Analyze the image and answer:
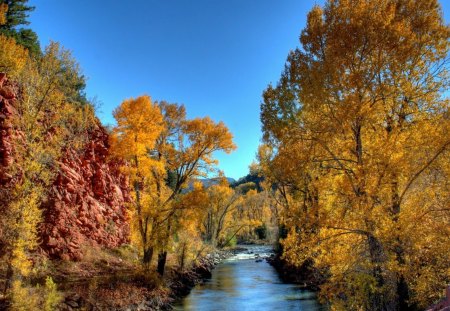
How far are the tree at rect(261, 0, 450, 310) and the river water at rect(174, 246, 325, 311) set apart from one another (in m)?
8.76

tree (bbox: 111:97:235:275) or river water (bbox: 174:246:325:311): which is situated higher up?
tree (bbox: 111:97:235:275)

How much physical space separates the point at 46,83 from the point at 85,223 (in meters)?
9.78

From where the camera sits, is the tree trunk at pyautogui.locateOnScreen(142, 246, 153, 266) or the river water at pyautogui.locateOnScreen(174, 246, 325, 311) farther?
the tree trunk at pyautogui.locateOnScreen(142, 246, 153, 266)

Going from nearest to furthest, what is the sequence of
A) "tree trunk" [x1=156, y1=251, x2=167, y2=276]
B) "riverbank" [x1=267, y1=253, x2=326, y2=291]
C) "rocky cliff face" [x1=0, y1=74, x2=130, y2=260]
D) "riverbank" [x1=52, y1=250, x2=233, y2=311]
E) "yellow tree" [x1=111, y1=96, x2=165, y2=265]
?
1. "riverbank" [x1=52, y1=250, x2=233, y2=311]
2. "rocky cliff face" [x1=0, y1=74, x2=130, y2=260]
3. "yellow tree" [x1=111, y1=96, x2=165, y2=265]
4. "tree trunk" [x1=156, y1=251, x2=167, y2=276]
5. "riverbank" [x1=267, y1=253, x2=326, y2=291]

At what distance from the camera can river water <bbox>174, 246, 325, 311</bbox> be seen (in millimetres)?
18016

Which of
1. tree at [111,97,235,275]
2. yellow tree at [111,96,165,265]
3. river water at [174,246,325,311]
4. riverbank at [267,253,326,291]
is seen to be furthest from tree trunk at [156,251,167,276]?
riverbank at [267,253,326,291]

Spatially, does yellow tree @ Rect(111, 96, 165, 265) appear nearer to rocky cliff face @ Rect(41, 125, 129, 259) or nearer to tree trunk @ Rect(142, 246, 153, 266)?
tree trunk @ Rect(142, 246, 153, 266)

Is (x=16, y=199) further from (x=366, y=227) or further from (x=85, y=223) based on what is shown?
(x=366, y=227)

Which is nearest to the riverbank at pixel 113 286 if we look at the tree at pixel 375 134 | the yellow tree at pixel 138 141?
the yellow tree at pixel 138 141

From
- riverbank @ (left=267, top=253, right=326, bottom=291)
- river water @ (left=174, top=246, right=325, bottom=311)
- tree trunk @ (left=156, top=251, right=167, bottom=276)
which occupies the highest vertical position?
tree trunk @ (left=156, top=251, right=167, bottom=276)

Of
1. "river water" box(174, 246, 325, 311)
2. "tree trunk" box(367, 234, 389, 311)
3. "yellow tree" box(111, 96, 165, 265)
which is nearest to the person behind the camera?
"tree trunk" box(367, 234, 389, 311)

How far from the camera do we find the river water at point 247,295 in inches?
709

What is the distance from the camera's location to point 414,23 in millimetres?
9992

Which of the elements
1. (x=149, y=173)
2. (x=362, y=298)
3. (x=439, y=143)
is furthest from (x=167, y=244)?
(x=439, y=143)
